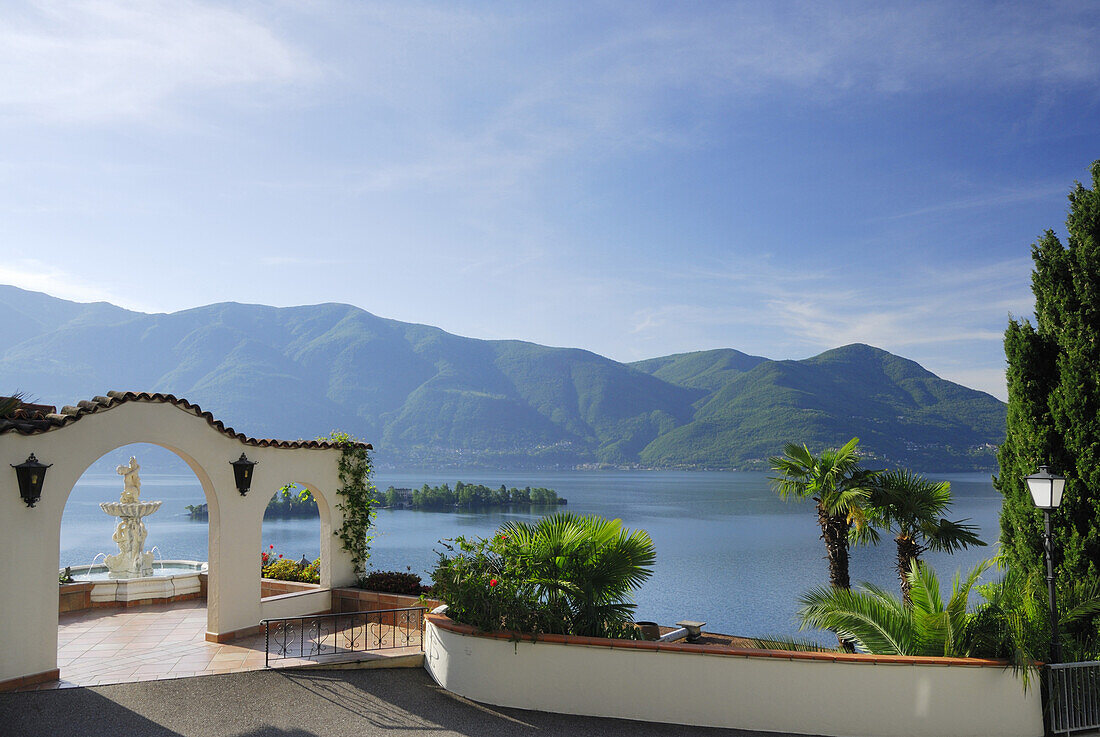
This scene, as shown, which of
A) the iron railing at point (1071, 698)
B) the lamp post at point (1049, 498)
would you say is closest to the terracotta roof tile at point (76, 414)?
the lamp post at point (1049, 498)

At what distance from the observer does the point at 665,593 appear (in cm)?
3269

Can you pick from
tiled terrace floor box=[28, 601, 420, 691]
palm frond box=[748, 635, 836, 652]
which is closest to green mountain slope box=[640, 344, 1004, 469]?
palm frond box=[748, 635, 836, 652]

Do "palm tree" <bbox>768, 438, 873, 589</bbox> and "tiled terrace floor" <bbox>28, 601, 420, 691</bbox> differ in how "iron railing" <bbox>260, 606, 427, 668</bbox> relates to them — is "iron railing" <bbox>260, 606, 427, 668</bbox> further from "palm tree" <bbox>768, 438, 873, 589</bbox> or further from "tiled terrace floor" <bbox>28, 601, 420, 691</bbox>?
"palm tree" <bbox>768, 438, 873, 589</bbox>

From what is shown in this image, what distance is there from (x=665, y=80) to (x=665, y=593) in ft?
76.1

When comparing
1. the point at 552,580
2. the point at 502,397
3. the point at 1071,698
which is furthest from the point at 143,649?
the point at 502,397

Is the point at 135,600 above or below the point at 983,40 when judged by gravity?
below

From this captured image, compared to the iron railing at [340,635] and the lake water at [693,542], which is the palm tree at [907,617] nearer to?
the lake water at [693,542]

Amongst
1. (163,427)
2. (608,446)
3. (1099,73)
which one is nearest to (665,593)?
(1099,73)

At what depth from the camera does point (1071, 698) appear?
23.0 feet

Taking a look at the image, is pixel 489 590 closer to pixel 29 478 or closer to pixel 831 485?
pixel 29 478

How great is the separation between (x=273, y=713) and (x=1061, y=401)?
33.8ft

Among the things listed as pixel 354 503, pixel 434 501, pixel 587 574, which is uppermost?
pixel 354 503

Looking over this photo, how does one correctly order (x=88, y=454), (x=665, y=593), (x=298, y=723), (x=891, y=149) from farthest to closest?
(x=665, y=593) → (x=891, y=149) → (x=88, y=454) → (x=298, y=723)

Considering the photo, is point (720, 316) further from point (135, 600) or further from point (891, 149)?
point (135, 600)
